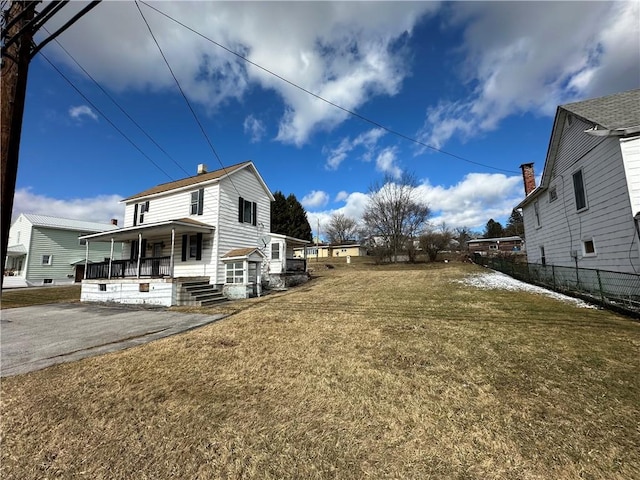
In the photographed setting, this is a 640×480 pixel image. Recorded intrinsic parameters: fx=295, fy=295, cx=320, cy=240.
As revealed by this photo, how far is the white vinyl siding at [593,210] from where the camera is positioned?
9.23 meters

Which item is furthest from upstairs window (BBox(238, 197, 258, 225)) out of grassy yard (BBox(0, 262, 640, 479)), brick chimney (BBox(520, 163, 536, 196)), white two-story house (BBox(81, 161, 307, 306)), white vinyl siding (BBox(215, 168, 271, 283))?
brick chimney (BBox(520, 163, 536, 196))

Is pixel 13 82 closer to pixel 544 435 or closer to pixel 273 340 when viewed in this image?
pixel 273 340

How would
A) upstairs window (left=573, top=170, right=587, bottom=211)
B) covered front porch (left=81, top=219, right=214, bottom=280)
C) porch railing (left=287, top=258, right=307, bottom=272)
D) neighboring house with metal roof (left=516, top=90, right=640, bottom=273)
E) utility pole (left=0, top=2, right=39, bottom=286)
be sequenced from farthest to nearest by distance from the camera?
porch railing (left=287, top=258, right=307, bottom=272)
covered front porch (left=81, top=219, right=214, bottom=280)
upstairs window (left=573, top=170, right=587, bottom=211)
neighboring house with metal roof (left=516, top=90, right=640, bottom=273)
utility pole (left=0, top=2, right=39, bottom=286)

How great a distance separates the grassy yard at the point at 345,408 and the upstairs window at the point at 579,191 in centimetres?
672

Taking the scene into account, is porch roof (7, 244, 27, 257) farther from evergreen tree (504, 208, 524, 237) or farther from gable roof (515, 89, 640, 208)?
evergreen tree (504, 208, 524, 237)

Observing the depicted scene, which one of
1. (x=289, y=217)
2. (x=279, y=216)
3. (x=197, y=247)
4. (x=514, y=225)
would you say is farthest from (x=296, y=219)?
(x=514, y=225)

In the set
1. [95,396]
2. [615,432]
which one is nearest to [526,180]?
[615,432]

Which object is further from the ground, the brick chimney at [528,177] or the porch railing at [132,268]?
the brick chimney at [528,177]

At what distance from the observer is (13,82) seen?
401 cm

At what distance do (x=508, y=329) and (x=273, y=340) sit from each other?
525 cm

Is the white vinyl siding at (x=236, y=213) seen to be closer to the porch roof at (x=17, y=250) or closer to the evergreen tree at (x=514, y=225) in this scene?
the porch roof at (x=17, y=250)

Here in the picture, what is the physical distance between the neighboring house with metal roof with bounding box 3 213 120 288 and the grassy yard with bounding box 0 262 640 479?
30.0 metres

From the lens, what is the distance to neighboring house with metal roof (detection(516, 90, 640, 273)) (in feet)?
29.6

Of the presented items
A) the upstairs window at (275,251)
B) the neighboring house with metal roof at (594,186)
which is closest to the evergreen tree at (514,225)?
the neighboring house with metal roof at (594,186)
